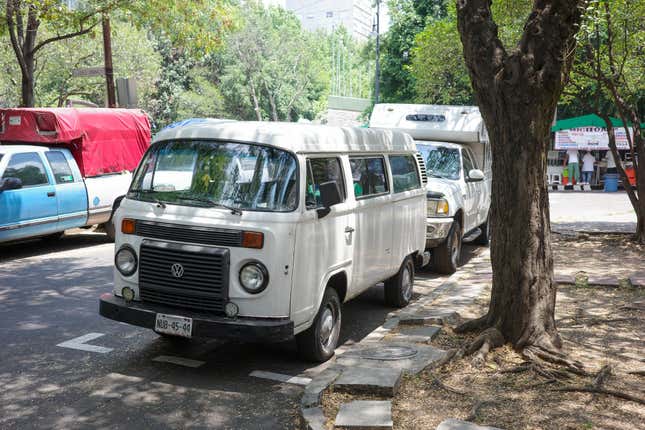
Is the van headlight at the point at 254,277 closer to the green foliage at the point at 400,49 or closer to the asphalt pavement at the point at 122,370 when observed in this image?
the asphalt pavement at the point at 122,370

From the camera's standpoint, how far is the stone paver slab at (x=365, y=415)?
4.80 metres

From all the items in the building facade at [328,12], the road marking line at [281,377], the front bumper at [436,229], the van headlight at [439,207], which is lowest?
the road marking line at [281,377]

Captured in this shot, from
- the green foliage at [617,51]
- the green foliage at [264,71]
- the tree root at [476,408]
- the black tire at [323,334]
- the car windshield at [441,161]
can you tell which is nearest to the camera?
the tree root at [476,408]

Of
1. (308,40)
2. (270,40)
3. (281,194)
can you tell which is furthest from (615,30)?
(308,40)

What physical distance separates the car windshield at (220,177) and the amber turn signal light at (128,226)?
0.27m

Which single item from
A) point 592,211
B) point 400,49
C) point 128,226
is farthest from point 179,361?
point 400,49

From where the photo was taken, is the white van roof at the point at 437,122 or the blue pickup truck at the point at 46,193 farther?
the white van roof at the point at 437,122

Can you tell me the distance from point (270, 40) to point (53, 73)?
98.7 ft

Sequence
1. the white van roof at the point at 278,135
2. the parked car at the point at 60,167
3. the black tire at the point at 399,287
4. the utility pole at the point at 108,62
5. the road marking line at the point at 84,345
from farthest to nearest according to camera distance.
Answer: the utility pole at the point at 108,62 → the parked car at the point at 60,167 → the black tire at the point at 399,287 → the road marking line at the point at 84,345 → the white van roof at the point at 278,135

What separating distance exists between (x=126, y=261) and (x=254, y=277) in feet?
4.23

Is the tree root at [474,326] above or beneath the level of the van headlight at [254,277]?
beneath

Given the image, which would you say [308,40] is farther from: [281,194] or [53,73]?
[281,194]

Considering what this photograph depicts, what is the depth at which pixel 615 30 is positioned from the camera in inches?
556

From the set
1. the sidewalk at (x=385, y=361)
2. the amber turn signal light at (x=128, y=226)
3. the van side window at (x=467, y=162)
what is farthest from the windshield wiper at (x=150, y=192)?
the van side window at (x=467, y=162)
